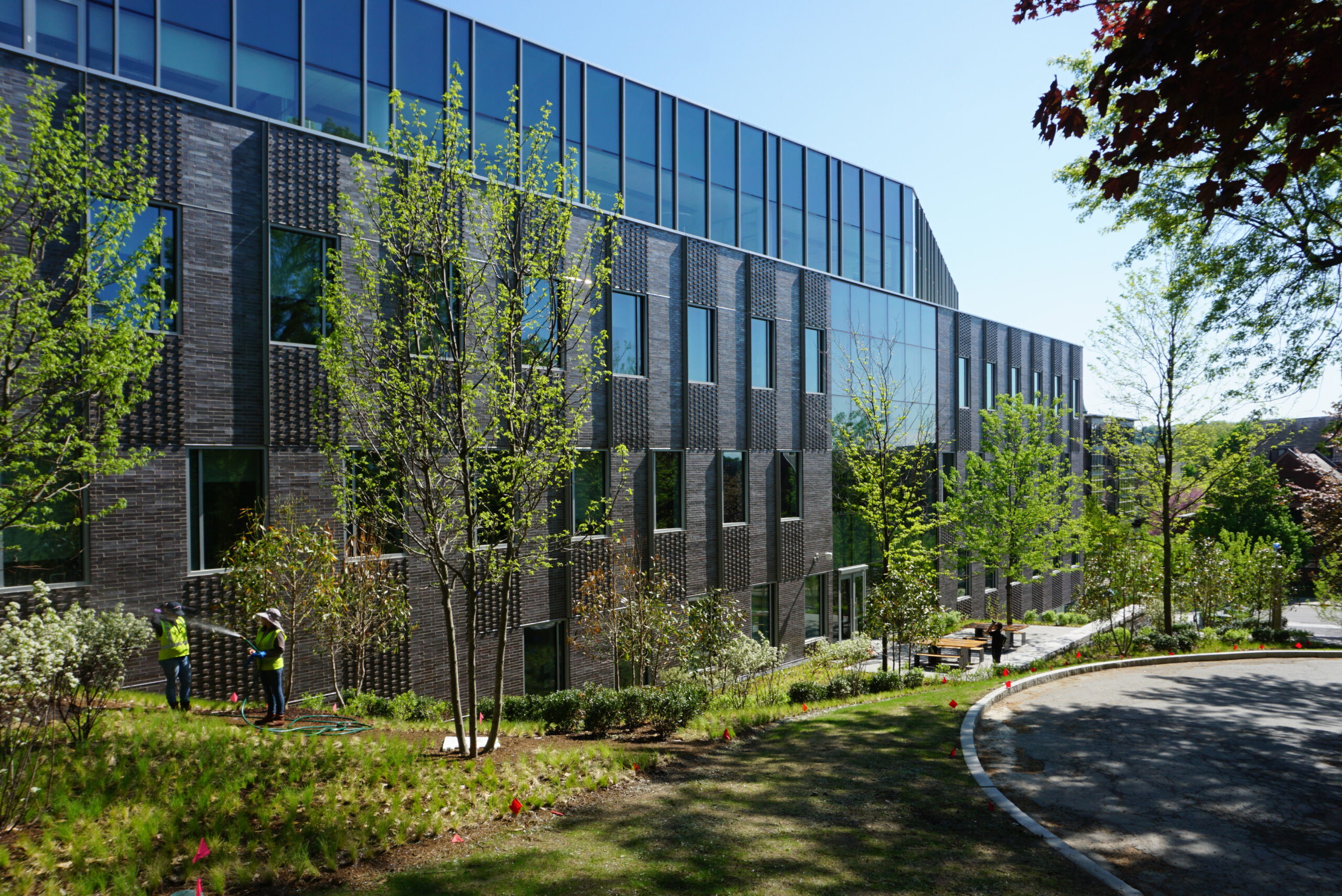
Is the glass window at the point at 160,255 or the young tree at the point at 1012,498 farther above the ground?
the glass window at the point at 160,255

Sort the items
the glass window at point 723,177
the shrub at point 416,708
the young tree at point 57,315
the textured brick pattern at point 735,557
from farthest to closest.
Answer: the glass window at point 723,177 < the textured brick pattern at point 735,557 < the shrub at point 416,708 < the young tree at point 57,315

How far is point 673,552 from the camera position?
69.2 feet

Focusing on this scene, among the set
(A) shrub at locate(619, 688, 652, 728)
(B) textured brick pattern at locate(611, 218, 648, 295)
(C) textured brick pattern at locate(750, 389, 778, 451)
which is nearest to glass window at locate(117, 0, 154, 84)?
(B) textured brick pattern at locate(611, 218, 648, 295)

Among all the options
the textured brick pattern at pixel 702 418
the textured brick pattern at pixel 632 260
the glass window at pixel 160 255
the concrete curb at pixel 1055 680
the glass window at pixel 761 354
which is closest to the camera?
the concrete curb at pixel 1055 680

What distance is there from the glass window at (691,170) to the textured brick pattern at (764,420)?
6.13 meters

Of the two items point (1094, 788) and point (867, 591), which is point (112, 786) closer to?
point (1094, 788)

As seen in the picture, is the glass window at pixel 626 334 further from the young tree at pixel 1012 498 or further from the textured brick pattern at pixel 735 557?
the young tree at pixel 1012 498

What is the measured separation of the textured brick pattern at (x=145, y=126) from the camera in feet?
41.0

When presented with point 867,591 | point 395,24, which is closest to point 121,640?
point 395,24

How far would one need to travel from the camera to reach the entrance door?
26.8m

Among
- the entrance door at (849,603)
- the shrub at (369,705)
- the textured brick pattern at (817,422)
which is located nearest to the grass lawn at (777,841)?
the shrub at (369,705)

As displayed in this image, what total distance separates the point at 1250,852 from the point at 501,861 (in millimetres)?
6864

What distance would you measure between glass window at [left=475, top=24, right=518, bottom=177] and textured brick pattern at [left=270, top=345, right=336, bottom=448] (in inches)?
330

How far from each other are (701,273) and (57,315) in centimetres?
1562
